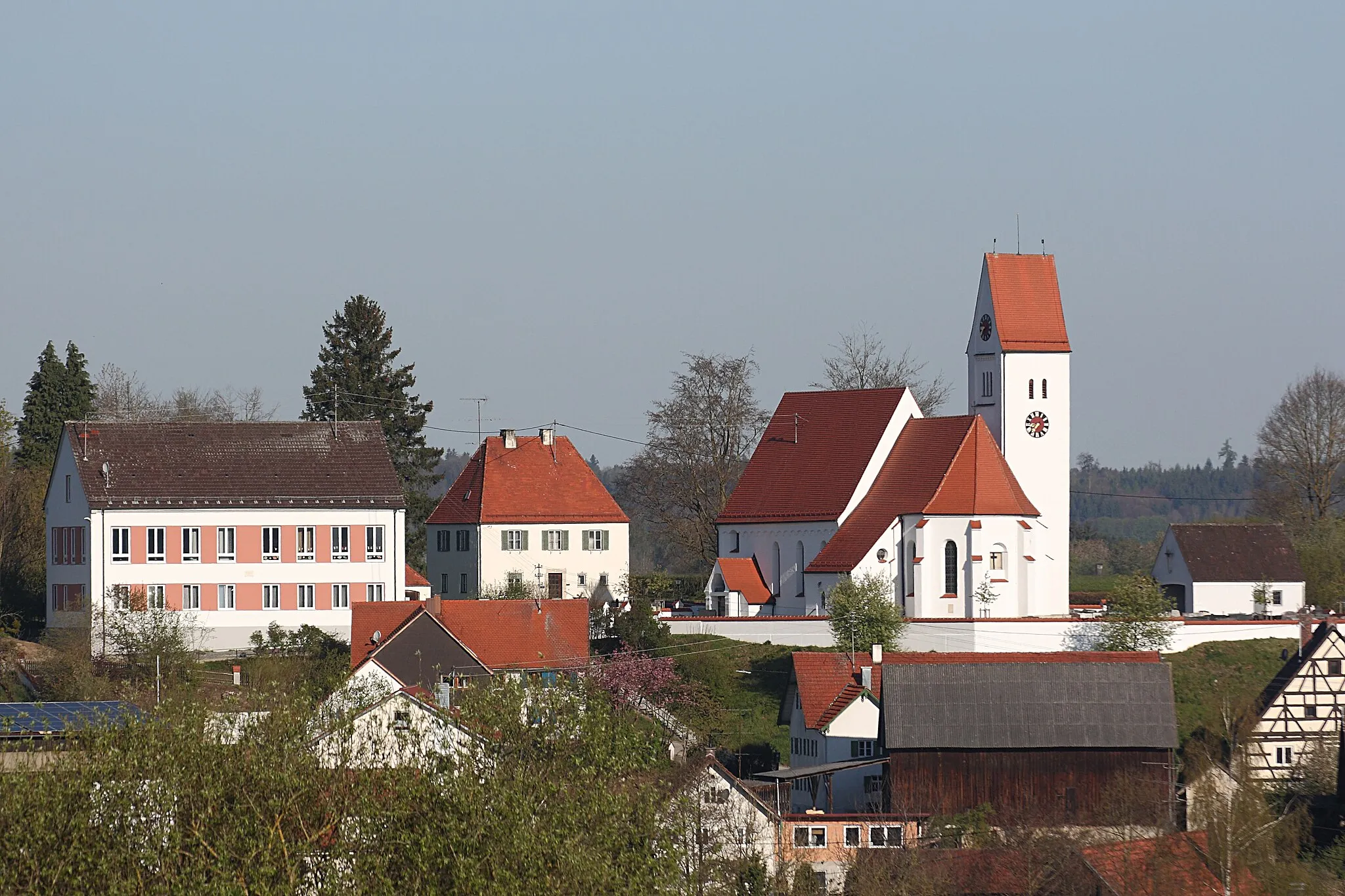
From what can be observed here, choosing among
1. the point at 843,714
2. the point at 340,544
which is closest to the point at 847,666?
the point at 843,714

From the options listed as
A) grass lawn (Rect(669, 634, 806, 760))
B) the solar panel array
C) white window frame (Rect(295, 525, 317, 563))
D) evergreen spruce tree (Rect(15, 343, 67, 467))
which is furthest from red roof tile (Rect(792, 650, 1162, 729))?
evergreen spruce tree (Rect(15, 343, 67, 467))

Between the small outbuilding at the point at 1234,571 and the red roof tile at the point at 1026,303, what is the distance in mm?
10201

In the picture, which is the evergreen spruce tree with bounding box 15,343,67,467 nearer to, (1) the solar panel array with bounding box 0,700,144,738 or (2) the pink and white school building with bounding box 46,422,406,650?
(2) the pink and white school building with bounding box 46,422,406,650

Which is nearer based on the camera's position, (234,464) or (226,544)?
(226,544)

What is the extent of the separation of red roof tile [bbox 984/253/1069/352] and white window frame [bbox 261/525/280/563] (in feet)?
78.6

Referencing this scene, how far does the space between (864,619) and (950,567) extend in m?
4.93

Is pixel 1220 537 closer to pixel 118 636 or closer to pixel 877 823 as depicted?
pixel 877 823

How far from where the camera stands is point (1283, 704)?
51.4 m

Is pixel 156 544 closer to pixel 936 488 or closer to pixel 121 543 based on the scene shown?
pixel 121 543

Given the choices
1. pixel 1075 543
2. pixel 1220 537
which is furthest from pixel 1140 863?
pixel 1075 543

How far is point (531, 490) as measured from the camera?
68500mm

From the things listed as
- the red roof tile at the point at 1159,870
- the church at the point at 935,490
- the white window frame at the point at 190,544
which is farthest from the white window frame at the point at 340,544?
the red roof tile at the point at 1159,870

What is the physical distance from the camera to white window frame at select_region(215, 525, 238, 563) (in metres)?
56.4

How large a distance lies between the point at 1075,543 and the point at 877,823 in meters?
85.5
